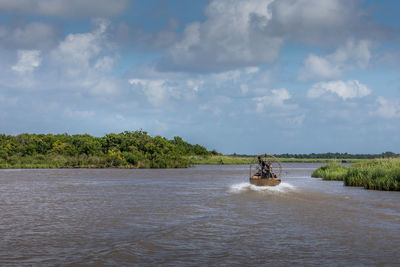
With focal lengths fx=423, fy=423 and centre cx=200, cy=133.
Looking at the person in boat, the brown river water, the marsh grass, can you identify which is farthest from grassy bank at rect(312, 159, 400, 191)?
the person in boat

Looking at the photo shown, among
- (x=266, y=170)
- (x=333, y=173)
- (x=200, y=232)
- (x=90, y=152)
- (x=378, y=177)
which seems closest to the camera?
(x=200, y=232)

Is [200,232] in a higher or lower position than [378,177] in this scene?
lower

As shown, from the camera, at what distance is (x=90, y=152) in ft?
279

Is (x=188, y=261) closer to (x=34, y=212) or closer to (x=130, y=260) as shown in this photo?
(x=130, y=260)

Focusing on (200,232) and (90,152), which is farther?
(90,152)

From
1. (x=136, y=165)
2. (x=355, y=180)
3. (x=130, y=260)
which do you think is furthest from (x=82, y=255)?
(x=136, y=165)

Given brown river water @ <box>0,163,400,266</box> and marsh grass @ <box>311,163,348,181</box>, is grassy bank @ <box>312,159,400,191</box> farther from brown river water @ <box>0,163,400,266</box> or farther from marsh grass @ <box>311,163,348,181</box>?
brown river water @ <box>0,163,400,266</box>

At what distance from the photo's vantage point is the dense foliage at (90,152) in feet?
254

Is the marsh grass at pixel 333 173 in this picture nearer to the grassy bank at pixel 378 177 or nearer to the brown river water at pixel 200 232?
the grassy bank at pixel 378 177

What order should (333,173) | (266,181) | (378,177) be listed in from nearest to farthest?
(378,177) < (266,181) < (333,173)

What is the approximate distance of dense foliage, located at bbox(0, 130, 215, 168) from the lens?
77375mm

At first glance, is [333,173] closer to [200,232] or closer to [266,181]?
Result: [266,181]

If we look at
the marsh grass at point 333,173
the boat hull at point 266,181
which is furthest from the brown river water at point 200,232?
the marsh grass at point 333,173

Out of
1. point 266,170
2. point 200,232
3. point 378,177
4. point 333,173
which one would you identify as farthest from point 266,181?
point 200,232
